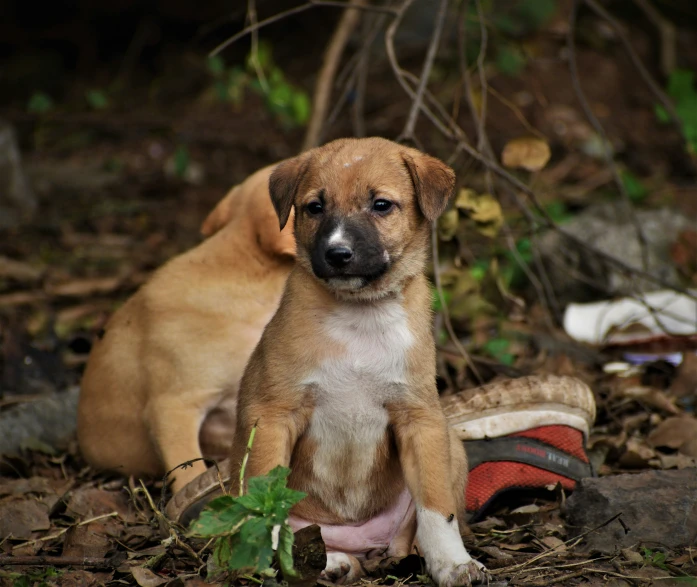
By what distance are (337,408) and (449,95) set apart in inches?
283

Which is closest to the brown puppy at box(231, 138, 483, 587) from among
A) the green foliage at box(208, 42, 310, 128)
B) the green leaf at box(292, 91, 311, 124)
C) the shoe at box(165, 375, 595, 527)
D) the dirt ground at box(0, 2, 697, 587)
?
the dirt ground at box(0, 2, 697, 587)

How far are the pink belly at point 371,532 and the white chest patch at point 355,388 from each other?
6.0 inches

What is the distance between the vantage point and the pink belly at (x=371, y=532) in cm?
381

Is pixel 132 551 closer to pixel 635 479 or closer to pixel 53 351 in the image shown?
pixel 635 479

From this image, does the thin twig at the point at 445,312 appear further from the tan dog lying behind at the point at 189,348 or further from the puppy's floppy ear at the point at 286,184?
the puppy's floppy ear at the point at 286,184

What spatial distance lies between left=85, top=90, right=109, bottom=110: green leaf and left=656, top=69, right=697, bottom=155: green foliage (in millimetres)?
5583

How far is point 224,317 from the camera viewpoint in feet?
16.4

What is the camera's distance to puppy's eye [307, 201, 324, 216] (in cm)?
373

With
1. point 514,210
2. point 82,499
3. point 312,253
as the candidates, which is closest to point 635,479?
point 312,253

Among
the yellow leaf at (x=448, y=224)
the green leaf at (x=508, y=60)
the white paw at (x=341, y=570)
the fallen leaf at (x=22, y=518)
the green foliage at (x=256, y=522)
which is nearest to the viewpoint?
the green foliage at (x=256, y=522)

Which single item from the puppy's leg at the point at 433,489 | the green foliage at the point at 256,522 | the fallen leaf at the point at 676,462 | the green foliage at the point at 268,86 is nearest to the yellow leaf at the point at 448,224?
the fallen leaf at the point at 676,462

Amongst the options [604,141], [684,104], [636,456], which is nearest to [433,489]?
[636,456]

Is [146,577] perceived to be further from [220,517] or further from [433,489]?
[433,489]

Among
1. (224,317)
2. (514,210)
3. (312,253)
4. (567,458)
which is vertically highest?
(312,253)
